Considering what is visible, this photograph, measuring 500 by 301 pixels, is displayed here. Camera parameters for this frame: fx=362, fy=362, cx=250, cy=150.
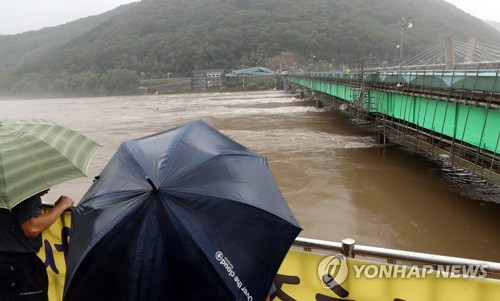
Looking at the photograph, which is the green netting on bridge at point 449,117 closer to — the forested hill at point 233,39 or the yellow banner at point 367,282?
the yellow banner at point 367,282

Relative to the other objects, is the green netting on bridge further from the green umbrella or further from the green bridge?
the green umbrella

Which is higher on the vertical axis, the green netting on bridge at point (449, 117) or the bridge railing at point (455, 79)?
the bridge railing at point (455, 79)

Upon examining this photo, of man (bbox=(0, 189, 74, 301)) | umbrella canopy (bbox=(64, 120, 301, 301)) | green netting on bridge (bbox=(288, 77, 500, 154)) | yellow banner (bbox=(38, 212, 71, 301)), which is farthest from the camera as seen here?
green netting on bridge (bbox=(288, 77, 500, 154))

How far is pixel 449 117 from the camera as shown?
1162cm

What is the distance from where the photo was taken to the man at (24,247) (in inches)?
93.6

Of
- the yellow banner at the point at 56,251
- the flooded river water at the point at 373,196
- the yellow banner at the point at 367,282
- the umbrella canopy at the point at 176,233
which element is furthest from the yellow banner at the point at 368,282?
the flooded river water at the point at 373,196

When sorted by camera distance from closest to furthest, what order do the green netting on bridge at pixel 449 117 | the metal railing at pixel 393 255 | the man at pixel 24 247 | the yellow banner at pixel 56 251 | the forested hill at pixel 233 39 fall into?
the metal railing at pixel 393 255, the man at pixel 24 247, the yellow banner at pixel 56 251, the green netting on bridge at pixel 449 117, the forested hill at pixel 233 39

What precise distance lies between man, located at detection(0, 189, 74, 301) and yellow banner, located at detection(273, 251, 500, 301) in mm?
1679

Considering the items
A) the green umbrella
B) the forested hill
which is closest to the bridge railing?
the green umbrella

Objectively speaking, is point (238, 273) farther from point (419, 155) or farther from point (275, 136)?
point (275, 136)

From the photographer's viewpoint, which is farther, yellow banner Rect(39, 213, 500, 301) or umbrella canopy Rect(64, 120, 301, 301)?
yellow banner Rect(39, 213, 500, 301)

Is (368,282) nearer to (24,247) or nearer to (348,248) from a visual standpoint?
(348,248)

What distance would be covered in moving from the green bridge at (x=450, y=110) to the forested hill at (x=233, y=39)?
91.2m

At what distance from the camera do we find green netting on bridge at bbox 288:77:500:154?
9.52 meters
